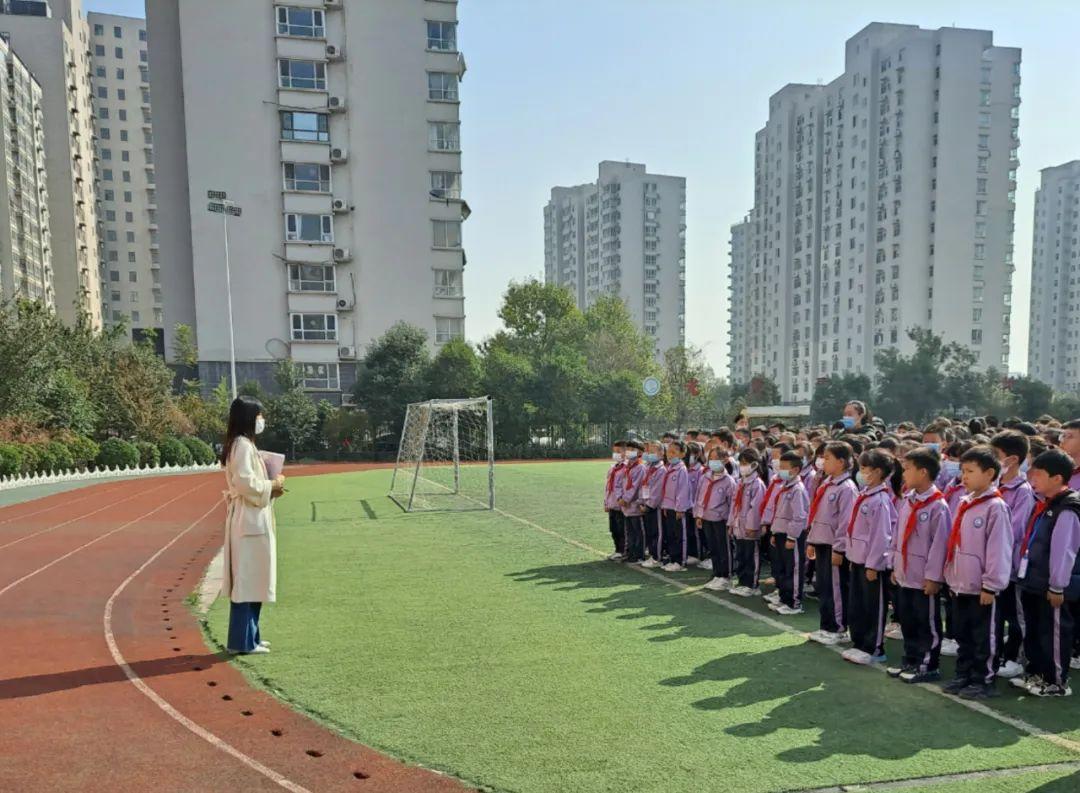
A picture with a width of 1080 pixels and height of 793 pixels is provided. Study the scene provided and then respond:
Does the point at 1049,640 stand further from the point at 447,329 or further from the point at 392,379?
the point at 447,329

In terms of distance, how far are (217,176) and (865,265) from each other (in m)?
55.4

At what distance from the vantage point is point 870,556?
17.2 ft

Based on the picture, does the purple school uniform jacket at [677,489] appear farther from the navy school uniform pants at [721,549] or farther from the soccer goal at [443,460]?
the soccer goal at [443,460]

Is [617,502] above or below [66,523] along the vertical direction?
above

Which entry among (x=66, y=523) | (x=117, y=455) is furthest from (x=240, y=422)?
(x=117, y=455)

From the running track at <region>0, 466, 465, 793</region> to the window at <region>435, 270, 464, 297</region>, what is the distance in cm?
3396

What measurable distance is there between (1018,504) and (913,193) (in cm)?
6529

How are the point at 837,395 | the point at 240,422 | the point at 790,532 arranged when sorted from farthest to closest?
the point at 837,395 < the point at 790,532 < the point at 240,422

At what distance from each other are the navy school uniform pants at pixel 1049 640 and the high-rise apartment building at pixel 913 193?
205ft

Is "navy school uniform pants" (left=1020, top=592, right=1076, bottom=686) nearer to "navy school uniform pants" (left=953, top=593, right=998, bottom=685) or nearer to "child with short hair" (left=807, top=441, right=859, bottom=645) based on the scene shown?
"navy school uniform pants" (left=953, top=593, right=998, bottom=685)

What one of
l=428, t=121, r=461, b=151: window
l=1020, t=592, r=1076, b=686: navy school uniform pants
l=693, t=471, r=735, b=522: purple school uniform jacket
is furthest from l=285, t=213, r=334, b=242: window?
l=1020, t=592, r=1076, b=686: navy school uniform pants

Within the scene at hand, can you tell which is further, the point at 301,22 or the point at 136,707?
the point at 301,22

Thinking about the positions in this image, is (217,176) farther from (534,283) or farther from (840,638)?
(840,638)

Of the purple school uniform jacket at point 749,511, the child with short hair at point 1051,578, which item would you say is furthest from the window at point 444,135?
the child with short hair at point 1051,578
